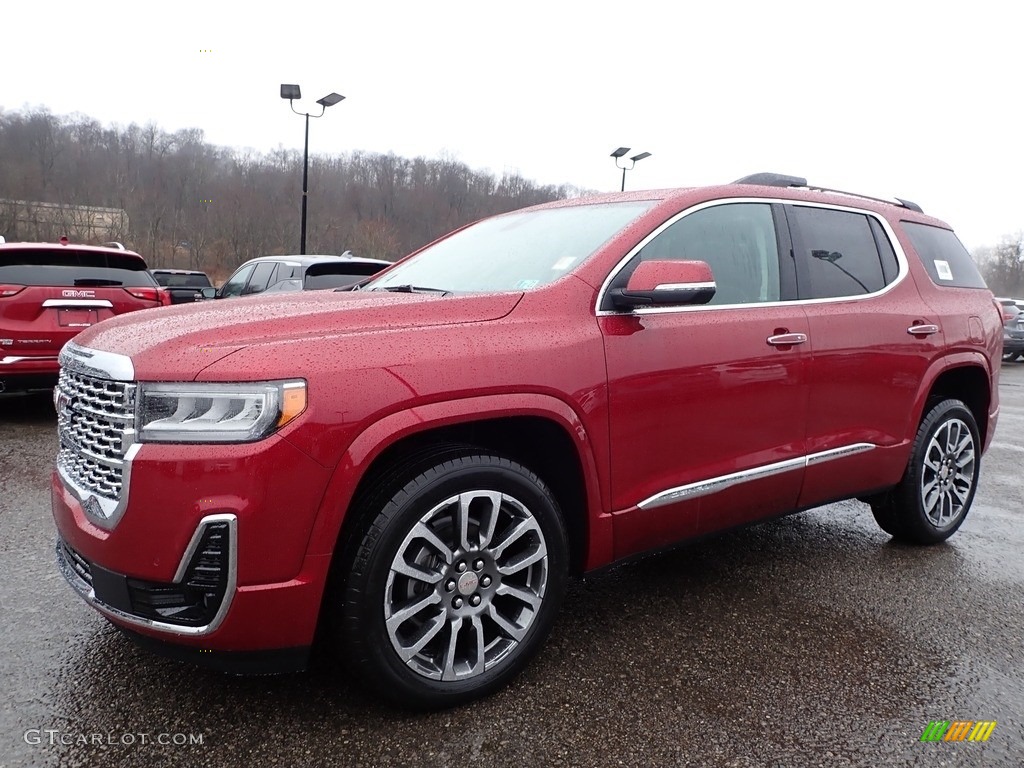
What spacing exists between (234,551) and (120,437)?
45 cm

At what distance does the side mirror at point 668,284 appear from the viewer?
7.96ft

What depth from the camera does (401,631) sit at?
224cm

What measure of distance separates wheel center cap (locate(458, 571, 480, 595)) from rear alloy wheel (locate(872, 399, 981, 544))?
2.58m

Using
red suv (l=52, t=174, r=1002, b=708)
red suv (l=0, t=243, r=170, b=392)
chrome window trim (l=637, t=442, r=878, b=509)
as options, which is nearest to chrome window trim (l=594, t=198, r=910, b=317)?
red suv (l=52, t=174, r=1002, b=708)

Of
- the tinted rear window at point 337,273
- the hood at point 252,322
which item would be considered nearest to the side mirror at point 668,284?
the hood at point 252,322

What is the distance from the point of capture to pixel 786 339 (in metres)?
3.00

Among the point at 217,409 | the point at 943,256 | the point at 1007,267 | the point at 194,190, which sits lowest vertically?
the point at 217,409

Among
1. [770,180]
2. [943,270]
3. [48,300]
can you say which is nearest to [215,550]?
[770,180]

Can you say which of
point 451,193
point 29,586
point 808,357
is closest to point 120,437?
point 29,586

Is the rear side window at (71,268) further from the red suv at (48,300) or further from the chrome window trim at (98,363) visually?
the chrome window trim at (98,363)

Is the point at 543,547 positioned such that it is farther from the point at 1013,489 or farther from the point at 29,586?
the point at 1013,489

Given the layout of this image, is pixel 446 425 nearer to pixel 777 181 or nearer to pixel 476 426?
pixel 476 426

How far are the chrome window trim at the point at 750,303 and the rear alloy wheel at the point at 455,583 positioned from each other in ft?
2.40

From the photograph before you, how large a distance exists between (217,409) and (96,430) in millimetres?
446
